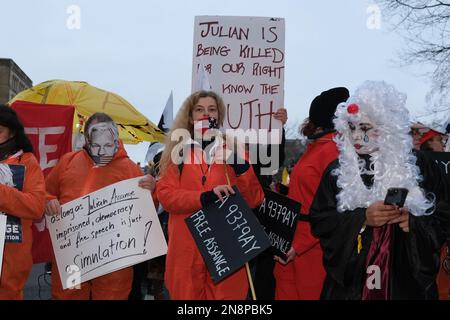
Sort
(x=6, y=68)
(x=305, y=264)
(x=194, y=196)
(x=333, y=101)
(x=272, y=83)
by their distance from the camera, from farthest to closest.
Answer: (x=6, y=68) < (x=272, y=83) < (x=333, y=101) < (x=305, y=264) < (x=194, y=196)

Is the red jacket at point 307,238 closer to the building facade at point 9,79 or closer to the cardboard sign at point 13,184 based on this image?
the cardboard sign at point 13,184

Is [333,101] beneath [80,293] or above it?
above

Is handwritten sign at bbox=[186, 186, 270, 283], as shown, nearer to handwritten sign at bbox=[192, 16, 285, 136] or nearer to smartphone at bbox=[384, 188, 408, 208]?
smartphone at bbox=[384, 188, 408, 208]

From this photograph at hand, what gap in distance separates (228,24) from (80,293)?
279cm

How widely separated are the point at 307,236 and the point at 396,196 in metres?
1.60

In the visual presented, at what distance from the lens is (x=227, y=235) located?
13.6 feet

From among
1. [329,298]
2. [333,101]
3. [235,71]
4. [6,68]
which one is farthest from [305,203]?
[6,68]

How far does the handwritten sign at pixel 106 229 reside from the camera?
4840 millimetres

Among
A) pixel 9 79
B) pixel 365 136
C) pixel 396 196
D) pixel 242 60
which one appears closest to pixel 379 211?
pixel 396 196

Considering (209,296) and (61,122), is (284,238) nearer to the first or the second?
(209,296)

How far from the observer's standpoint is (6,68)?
2261 inches

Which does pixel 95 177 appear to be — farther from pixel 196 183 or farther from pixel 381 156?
pixel 381 156

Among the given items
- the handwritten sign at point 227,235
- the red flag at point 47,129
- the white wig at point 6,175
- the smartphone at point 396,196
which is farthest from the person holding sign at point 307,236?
the red flag at point 47,129

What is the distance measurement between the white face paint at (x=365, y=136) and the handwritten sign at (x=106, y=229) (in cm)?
181
